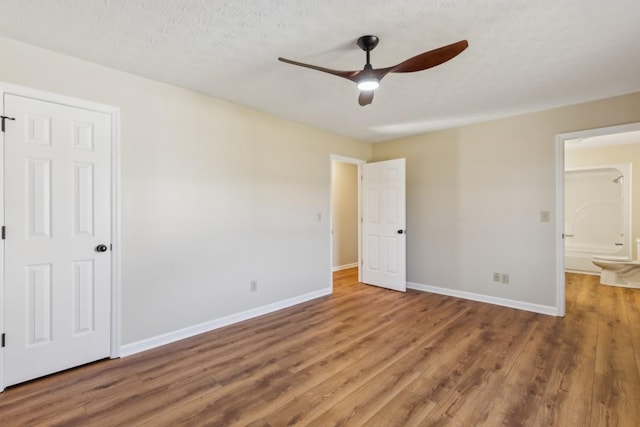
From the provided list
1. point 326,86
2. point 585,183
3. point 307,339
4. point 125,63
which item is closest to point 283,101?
point 326,86

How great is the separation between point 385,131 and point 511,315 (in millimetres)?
2988

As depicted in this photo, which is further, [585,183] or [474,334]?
[585,183]

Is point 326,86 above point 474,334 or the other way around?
above

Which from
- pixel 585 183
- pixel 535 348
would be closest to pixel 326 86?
pixel 535 348

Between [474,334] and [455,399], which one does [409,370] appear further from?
[474,334]

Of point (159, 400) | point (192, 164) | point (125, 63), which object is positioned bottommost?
point (159, 400)

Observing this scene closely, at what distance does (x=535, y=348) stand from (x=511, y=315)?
0.94 m

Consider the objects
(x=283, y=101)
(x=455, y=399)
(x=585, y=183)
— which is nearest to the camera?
(x=455, y=399)

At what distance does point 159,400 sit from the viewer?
6.63 feet

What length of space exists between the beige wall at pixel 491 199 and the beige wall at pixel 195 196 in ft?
6.12

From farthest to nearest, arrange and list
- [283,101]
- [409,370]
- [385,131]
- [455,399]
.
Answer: [385,131]
[283,101]
[409,370]
[455,399]

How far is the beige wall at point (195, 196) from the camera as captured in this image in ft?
8.62

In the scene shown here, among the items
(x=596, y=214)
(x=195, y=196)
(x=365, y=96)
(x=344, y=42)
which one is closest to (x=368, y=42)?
(x=344, y=42)

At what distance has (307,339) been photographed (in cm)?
297
